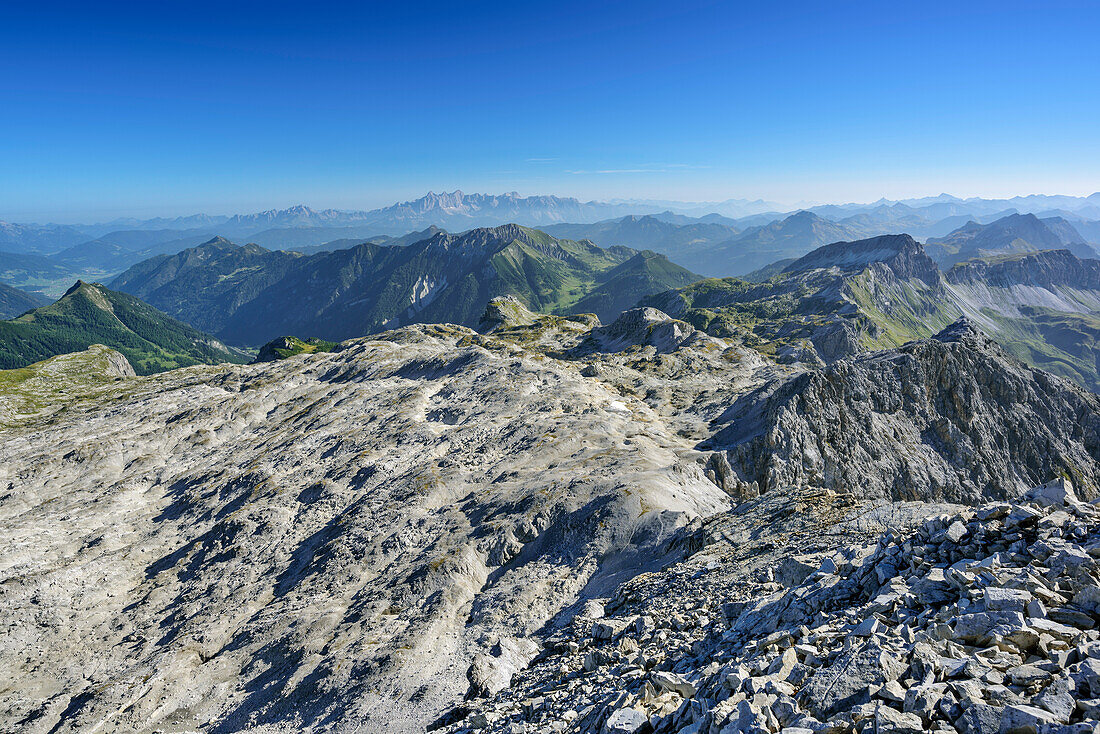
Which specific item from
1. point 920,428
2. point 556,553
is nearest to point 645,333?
point 920,428

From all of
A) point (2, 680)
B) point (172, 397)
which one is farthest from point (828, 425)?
point (172, 397)

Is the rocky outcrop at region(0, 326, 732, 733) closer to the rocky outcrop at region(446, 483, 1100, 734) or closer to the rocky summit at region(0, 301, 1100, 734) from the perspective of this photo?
the rocky summit at region(0, 301, 1100, 734)

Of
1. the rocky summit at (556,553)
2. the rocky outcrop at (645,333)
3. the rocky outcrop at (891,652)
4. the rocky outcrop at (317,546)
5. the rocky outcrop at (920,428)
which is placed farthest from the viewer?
the rocky outcrop at (645,333)

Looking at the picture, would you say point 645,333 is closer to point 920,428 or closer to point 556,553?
point 920,428

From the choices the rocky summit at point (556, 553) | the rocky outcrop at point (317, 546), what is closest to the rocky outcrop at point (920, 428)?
the rocky summit at point (556, 553)

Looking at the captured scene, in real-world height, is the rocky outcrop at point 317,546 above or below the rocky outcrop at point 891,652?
below

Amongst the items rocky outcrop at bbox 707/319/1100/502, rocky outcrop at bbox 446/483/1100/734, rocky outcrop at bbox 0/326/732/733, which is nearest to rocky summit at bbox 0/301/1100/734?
rocky outcrop at bbox 446/483/1100/734

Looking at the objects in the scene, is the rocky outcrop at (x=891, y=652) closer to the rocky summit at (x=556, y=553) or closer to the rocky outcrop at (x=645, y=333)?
the rocky summit at (x=556, y=553)
